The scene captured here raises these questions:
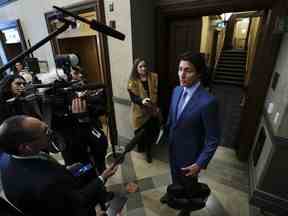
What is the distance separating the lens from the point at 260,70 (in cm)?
181

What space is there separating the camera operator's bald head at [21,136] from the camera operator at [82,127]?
1.33ft

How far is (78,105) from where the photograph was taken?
1.10 meters

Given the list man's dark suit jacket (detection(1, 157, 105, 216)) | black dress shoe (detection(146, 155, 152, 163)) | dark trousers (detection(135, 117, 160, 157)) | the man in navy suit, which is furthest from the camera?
black dress shoe (detection(146, 155, 152, 163))

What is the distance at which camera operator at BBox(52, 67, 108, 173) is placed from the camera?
113cm

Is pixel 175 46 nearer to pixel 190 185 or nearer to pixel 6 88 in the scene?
pixel 190 185

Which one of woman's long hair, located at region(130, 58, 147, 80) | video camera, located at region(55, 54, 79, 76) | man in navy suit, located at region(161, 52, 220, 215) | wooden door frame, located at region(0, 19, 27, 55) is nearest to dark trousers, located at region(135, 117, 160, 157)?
woman's long hair, located at region(130, 58, 147, 80)

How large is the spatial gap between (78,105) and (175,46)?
2.00m

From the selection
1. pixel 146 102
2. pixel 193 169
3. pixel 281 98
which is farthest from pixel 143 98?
pixel 281 98

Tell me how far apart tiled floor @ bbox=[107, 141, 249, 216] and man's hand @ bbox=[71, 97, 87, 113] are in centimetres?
120

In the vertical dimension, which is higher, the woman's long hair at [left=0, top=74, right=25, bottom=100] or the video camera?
the video camera

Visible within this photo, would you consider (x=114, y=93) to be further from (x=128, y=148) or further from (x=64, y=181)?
(x=64, y=181)

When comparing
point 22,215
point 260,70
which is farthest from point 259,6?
point 22,215

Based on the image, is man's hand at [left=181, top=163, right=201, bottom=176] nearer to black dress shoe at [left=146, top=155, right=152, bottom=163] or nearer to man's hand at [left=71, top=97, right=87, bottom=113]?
man's hand at [left=71, top=97, right=87, bottom=113]

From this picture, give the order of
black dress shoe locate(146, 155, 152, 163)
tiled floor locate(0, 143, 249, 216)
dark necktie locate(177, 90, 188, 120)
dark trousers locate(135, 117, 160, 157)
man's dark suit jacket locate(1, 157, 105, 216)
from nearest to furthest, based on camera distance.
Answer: man's dark suit jacket locate(1, 157, 105, 216), dark necktie locate(177, 90, 188, 120), tiled floor locate(0, 143, 249, 216), dark trousers locate(135, 117, 160, 157), black dress shoe locate(146, 155, 152, 163)
